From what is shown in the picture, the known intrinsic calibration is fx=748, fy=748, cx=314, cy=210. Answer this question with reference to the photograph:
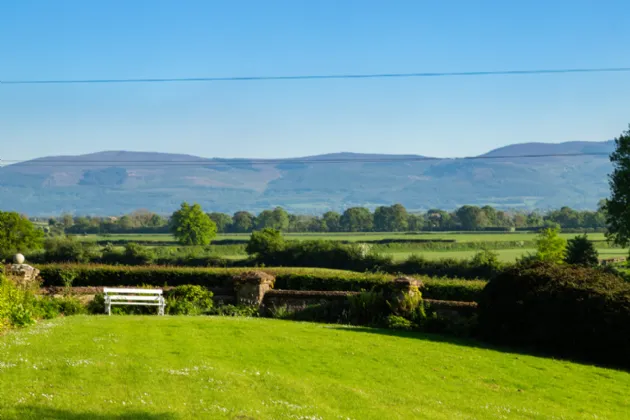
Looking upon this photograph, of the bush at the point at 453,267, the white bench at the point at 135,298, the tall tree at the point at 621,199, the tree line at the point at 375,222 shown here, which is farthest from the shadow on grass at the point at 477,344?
the tree line at the point at 375,222

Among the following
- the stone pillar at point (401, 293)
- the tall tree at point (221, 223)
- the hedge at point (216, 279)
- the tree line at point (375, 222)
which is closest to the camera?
the stone pillar at point (401, 293)

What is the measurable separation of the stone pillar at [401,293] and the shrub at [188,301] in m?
5.84

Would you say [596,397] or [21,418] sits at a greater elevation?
[21,418]

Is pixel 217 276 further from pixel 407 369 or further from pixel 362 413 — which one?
pixel 362 413

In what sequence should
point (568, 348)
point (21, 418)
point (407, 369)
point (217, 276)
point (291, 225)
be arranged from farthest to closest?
1. point (291, 225)
2. point (217, 276)
3. point (568, 348)
4. point (407, 369)
5. point (21, 418)

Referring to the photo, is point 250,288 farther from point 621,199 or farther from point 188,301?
point 621,199

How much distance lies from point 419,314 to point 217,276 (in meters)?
9.38

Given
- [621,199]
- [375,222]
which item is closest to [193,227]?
[375,222]

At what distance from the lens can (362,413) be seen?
398 inches

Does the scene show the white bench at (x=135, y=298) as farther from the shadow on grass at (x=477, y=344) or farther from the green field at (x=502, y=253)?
the green field at (x=502, y=253)

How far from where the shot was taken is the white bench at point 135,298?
21.6 meters

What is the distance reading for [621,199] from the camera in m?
43.7

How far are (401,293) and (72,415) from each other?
13.3 metres

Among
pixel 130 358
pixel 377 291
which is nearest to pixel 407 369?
pixel 130 358
